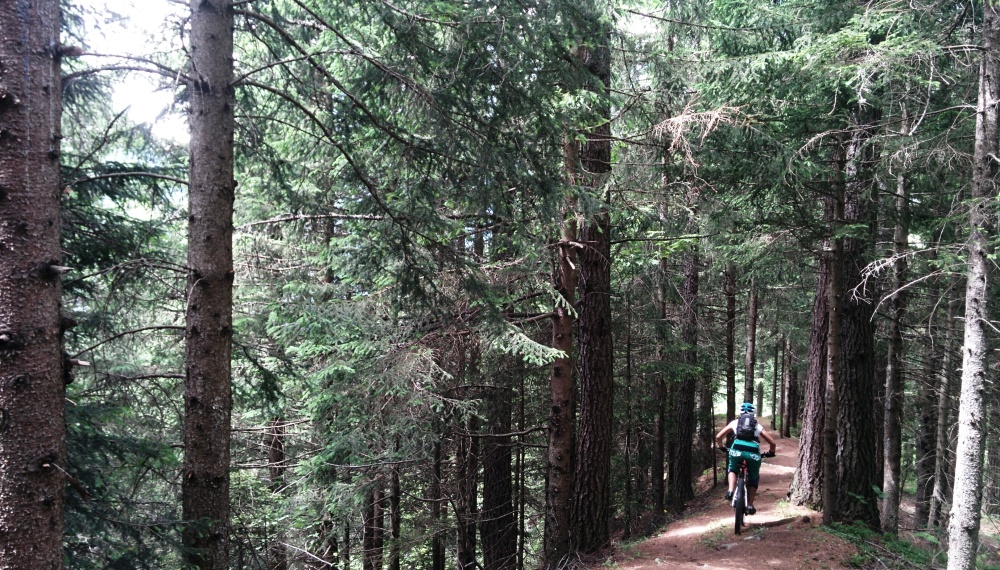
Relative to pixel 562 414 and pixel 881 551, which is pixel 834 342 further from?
pixel 562 414

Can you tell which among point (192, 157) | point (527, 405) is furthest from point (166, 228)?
point (527, 405)

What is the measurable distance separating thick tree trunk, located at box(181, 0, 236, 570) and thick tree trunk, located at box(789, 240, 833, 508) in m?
9.36

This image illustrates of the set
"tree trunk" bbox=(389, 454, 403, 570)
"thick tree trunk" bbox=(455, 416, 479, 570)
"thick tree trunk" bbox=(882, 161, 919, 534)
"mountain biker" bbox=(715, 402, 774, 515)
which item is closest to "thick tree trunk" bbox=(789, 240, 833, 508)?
"thick tree trunk" bbox=(882, 161, 919, 534)

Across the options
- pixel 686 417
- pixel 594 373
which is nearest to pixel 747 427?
pixel 594 373

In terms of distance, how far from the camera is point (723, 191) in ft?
27.5

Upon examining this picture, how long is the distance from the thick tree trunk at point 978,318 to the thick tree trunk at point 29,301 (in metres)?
7.89

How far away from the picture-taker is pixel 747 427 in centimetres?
853

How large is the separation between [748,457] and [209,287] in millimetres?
7708

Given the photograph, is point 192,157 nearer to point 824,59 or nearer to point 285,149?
point 285,149

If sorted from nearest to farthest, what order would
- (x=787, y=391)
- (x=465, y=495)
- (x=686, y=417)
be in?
(x=465, y=495) → (x=686, y=417) → (x=787, y=391)

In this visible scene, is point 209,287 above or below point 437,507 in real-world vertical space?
above

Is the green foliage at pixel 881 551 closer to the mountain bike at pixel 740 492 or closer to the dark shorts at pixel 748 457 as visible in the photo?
the mountain bike at pixel 740 492

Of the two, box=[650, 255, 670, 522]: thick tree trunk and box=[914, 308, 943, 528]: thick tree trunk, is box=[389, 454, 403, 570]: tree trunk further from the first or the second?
box=[914, 308, 943, 528]: thick tree trunk

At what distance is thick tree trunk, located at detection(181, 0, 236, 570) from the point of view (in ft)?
13.2
